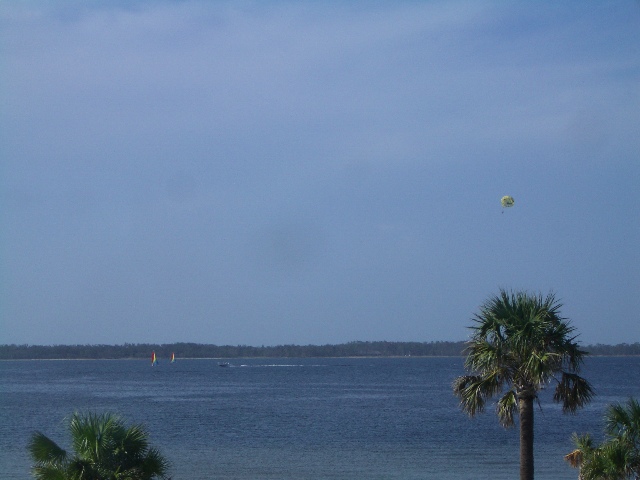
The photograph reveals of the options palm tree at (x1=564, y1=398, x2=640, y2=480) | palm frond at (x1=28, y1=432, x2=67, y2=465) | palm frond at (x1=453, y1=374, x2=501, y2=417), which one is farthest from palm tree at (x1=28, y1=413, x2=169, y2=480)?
palm tree at (x1=564, y1=398, x2=640, y2=480)

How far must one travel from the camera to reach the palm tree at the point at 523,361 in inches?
681

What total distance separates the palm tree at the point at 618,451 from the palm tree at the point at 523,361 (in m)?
1.07

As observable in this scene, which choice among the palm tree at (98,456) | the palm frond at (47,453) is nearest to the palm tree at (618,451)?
the palm tree at (98,456)

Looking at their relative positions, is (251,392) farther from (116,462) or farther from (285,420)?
(116,462)

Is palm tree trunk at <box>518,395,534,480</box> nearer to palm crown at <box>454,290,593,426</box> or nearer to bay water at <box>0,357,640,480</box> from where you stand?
palm crown at <box>454,290,593,426</box>

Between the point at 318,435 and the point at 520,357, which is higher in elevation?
the point at 520,357

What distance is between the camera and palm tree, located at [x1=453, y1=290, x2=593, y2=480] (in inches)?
681

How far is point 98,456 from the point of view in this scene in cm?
1584

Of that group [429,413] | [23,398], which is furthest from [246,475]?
[23,398]

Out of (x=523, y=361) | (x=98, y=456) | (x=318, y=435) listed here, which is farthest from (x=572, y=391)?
(x=318, y=435)

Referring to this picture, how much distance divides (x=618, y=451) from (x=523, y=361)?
94.5 inches

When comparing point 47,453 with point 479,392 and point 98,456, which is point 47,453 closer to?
point 98,456

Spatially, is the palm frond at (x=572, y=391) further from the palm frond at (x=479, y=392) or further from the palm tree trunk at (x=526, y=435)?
the palm frond at (x=479, y=392)

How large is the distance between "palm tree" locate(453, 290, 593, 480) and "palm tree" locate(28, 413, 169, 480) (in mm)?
6549
